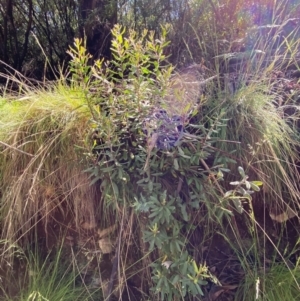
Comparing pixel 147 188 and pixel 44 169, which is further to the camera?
pixel 44 169

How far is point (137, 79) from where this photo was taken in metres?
1.19

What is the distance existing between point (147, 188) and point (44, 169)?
42 centimetres

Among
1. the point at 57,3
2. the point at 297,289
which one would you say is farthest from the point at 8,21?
the point at 297,289

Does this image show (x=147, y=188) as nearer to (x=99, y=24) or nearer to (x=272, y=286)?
(x=272, y=286)

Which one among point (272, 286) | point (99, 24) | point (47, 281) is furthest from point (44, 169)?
point (99, 24)

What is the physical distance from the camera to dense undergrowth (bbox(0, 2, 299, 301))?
3.89 ft

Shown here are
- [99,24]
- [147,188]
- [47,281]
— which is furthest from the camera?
[99,24]

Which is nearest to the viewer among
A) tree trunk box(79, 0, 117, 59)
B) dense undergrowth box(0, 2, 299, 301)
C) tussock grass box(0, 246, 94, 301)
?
dense undergrowth box(0, 2, 299, 301)

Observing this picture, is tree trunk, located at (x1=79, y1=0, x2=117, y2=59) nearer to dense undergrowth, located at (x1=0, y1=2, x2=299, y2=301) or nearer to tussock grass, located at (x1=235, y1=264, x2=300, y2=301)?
dense undergrowth, located at (x1=0, y1=2, x2=299, y2=301)

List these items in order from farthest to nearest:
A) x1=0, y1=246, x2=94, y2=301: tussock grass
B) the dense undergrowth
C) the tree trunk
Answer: the tree trunk → x1=0, y1=246, x2=94, y2=301: tussock grass → the dense undergrowth

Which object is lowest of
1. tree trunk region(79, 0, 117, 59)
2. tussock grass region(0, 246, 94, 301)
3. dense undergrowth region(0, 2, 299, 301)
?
tussock grass region(0, 246, 94, 301)

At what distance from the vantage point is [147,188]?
1195mm

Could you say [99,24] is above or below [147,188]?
above

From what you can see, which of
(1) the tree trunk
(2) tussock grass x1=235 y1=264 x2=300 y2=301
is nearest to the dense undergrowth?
(2) tussock grass x1=235 y1=264 x2=300 y2=301
